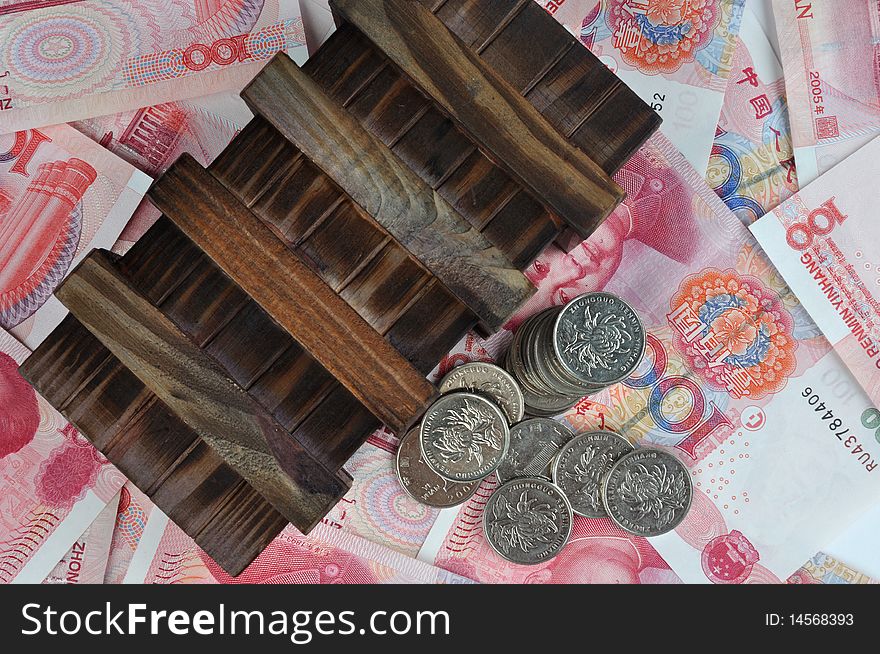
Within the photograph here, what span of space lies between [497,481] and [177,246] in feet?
2.24

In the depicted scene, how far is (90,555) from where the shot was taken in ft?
4.14

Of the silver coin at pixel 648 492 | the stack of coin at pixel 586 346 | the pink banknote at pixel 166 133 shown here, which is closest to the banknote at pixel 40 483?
the pink banknote at pixel 166 133

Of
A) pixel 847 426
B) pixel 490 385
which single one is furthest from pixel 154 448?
pixel 847 426

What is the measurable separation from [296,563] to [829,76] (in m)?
1.30

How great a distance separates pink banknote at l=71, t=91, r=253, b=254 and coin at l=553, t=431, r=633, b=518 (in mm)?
801

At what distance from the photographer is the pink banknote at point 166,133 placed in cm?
124

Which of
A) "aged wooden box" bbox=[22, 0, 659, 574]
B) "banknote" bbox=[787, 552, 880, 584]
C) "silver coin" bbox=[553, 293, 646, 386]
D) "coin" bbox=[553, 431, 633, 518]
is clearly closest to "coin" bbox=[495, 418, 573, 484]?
"coin" bbox=[553, 431, 633, 518]

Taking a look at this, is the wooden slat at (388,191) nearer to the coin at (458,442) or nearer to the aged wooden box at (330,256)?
the aged wooden box at (330,256)

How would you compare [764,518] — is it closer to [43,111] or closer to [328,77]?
[328,77]

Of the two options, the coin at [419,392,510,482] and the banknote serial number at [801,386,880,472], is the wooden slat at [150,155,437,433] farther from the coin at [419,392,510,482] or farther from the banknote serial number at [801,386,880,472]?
the banknote serial number at [801,386,880,472]

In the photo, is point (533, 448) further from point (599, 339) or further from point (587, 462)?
point (599, 339)

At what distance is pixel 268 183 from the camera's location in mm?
866

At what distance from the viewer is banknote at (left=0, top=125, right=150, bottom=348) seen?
1.24m

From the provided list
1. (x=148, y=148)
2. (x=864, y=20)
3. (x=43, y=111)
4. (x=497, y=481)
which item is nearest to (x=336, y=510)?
(x=497, y=481)
